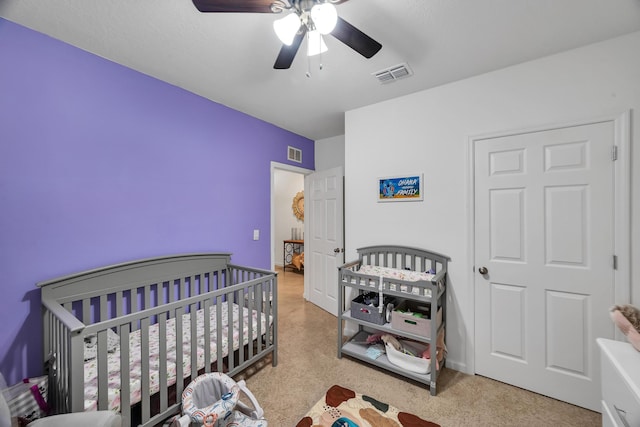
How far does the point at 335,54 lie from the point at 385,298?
2.09m

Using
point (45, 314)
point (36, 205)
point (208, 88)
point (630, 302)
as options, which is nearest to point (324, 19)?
point (208, 88)

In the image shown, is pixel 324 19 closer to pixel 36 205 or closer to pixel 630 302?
pixel 36 205

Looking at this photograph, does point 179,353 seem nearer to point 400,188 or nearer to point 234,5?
point 234,5

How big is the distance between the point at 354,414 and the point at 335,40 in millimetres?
2482

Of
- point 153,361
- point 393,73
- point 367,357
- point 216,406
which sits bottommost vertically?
point 367,357

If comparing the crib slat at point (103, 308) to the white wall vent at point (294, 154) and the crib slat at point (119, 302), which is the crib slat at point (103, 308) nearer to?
the crib slat at point (119, 302)

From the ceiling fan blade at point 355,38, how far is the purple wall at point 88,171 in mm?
1730

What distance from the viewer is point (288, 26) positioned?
3.95 feet

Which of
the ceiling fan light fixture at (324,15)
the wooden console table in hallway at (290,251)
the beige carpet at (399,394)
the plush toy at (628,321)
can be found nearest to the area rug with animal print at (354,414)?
the beige carpet at (399,394)

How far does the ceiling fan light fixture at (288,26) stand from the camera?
46.7 inches

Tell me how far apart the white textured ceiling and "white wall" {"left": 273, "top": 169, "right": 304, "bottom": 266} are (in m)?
3.95

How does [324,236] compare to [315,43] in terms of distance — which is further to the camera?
[324,236]

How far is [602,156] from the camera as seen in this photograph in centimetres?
166

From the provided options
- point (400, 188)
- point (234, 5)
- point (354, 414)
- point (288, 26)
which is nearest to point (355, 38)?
point (288, 26)
